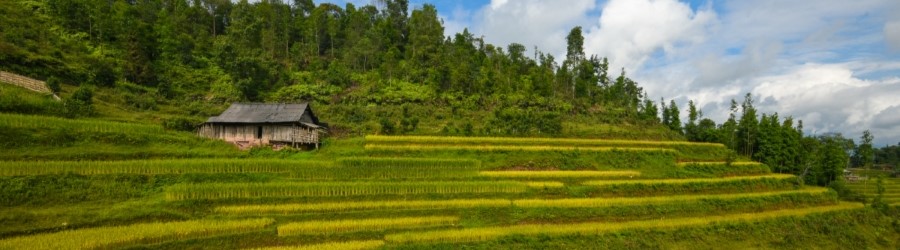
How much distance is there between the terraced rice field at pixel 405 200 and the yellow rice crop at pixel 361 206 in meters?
0.06

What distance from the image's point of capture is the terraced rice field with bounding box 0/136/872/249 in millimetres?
16484

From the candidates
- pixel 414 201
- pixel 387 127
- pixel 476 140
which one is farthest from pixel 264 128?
pixel 476 140

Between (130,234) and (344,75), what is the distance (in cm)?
3778

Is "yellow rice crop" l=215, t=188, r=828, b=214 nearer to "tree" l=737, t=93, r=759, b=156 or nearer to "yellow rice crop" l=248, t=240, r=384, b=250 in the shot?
"yellow rice crop" l=248, t=240, r=384, b=250

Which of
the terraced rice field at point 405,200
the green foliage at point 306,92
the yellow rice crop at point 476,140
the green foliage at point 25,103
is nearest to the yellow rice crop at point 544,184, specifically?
the terraced rice field at point 405,200

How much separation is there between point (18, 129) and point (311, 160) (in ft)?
44.7

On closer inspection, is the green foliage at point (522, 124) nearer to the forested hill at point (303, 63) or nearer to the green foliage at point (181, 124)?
the forested hill at point (303, 63)

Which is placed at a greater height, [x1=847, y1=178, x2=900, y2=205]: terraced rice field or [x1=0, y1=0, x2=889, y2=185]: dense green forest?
[x1=0, y1=0, x2=889, y2=185]: dense green forest

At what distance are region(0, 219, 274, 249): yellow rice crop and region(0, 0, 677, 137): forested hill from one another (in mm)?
19129

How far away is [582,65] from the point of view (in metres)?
66.0

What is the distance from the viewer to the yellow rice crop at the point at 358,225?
17.2m

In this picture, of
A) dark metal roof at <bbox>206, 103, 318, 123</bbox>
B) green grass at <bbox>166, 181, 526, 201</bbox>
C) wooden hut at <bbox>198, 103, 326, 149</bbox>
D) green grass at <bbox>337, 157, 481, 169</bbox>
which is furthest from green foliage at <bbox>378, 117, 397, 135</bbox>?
green grass at <bbox>166, 181, 526, 201</bbox>

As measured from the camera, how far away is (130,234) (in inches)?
585

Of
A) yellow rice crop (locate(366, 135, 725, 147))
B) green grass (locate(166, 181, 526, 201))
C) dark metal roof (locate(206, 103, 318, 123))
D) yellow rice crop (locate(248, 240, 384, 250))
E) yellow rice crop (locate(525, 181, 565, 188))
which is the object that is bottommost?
yellow rice crop (locate(248, 240, 384, 250))
